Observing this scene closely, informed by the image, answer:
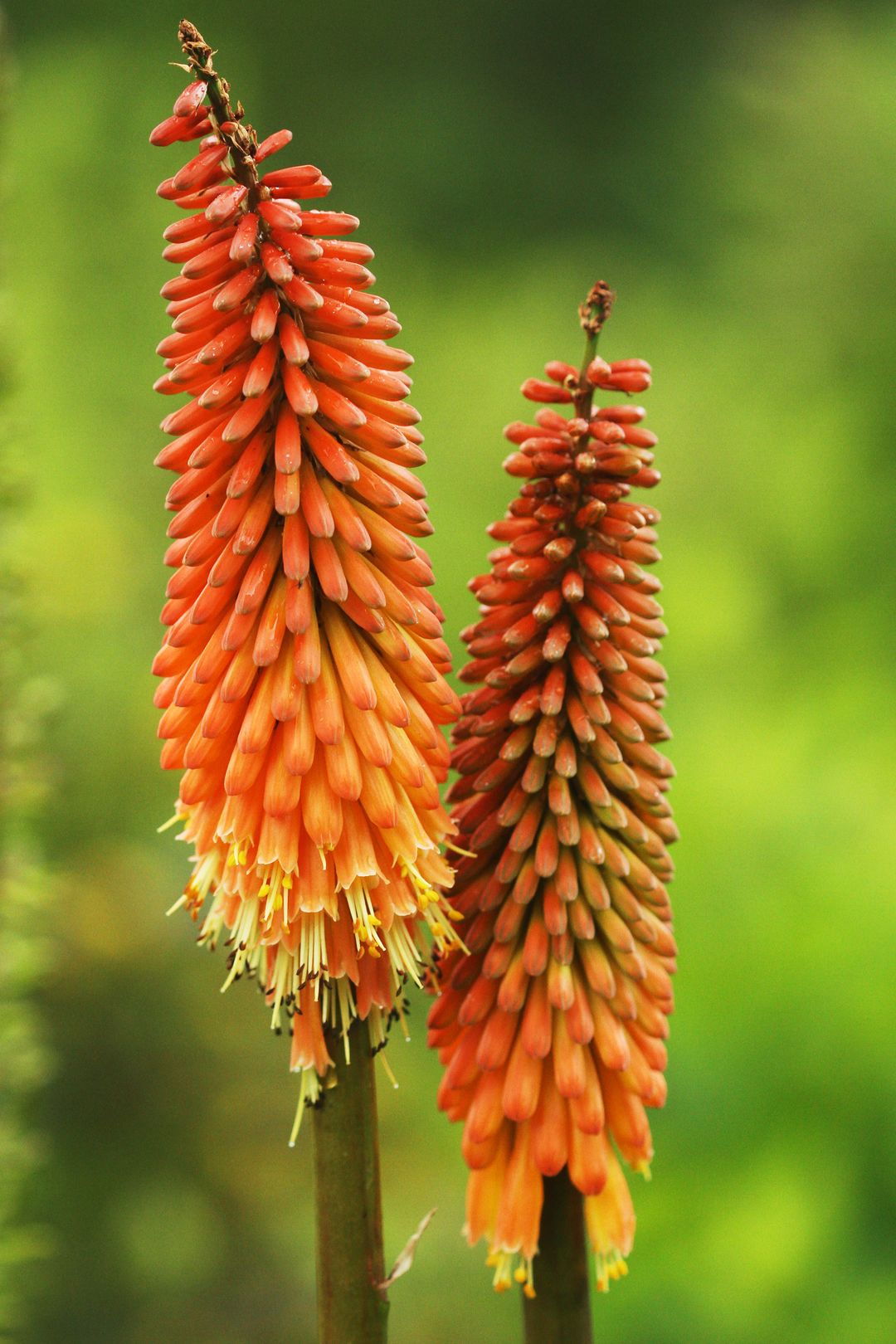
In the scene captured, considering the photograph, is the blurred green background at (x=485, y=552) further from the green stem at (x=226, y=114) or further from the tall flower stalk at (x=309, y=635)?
the green stem at (x=226, y=114)

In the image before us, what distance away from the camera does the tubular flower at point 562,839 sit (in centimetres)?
216

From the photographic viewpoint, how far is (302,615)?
197 centimetres

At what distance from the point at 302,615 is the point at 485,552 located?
654cm

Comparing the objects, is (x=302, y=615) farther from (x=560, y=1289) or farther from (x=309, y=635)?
(x=560, y=1289)

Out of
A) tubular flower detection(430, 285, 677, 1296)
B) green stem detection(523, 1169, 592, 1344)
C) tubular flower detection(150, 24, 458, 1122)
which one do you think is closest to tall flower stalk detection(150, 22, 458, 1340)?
tubular flower detection(150, 24, 458, 1122)

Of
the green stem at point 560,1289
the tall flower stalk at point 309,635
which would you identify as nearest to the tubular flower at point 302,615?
the tall flower stalk at point 309,635

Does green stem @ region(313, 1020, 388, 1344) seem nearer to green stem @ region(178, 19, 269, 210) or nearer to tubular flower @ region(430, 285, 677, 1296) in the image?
tubular flower @ region(430, 285, 677, 1296)

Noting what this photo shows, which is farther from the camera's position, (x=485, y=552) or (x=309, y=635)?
(x=485, y=552)

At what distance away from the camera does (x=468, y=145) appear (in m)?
12.1

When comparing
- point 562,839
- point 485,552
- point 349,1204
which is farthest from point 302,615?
point 485,552

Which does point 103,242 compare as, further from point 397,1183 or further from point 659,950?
point 659,950

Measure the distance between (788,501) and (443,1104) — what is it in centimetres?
738

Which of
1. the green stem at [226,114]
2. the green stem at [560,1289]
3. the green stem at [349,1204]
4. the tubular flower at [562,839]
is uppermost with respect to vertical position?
the green stem at [226,114]

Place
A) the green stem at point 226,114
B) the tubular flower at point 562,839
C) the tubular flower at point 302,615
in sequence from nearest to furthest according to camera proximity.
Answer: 1. the green stem at point 226,114
2. the tubular flower at point 302,615
3. the tubular flower at point 562,839
